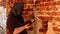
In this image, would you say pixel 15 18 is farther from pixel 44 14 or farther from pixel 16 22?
pixel 44 14

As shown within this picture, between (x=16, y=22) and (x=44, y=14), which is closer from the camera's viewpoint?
(x=44, y=14)

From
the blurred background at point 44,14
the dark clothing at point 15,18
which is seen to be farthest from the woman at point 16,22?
the blurred background at point 44,14

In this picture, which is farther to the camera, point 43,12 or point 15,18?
point 15,18

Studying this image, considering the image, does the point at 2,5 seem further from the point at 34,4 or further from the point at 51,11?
the point at 51,11

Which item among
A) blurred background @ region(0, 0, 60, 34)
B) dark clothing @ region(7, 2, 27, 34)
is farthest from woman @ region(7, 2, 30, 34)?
blurred background @ region(0, 0, 60, 34)

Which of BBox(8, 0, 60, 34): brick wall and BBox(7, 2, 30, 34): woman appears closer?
BBox(8, 0, 60, 34): brick wall

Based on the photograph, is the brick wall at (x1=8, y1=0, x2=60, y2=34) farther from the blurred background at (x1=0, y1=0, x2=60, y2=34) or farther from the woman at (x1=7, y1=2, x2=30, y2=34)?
the woman at (x1=7, y1=2, x2=30, y2=34)

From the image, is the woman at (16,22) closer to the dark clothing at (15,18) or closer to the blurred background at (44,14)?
the dark clothing at (15,18)

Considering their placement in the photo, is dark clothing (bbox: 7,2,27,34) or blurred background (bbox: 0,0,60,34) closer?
blurred background (bbox: 0,0,60,34)

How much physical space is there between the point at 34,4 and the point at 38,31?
426mm

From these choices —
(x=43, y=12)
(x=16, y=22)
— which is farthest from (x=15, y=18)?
(x=43, y=12)

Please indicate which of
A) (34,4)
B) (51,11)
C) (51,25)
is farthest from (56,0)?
(34,4)

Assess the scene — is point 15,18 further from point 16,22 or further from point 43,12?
point 43,12

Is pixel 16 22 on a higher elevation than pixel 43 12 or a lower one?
lower
